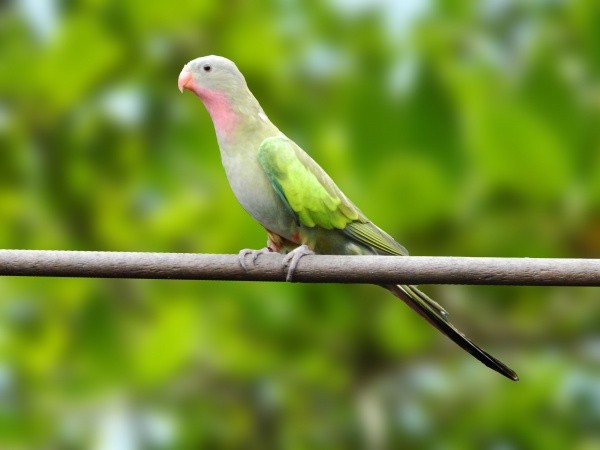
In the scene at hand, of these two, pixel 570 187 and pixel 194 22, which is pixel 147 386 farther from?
pixel 570 187

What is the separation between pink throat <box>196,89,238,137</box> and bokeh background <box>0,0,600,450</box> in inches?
23.7

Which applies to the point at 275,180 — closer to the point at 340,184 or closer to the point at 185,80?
the point at 185,80

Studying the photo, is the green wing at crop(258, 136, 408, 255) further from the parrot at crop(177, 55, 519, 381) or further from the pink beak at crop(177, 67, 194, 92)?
the pink beak at crop(177, 67, 194, 92)

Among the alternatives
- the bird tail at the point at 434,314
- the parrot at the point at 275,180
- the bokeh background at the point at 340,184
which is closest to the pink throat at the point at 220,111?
the parrot at the point at 275,180

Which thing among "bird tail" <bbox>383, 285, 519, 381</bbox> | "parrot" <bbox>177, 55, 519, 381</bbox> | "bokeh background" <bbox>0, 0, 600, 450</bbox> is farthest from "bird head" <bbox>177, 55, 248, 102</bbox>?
"bokeh background" <bbox>0, 0, 600, 450</bbox>

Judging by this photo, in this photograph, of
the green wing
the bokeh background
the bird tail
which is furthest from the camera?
the bokeh background

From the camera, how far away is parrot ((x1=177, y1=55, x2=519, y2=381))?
1218mm

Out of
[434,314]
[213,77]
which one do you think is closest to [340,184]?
[213,77]

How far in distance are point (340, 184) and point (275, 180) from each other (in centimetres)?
66

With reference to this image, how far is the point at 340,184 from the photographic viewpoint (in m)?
1.87

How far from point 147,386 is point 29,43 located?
72 centimetres

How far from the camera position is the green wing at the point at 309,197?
1.21 metres

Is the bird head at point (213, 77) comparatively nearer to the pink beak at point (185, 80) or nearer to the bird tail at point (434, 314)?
the pink beak at point (185, 80)

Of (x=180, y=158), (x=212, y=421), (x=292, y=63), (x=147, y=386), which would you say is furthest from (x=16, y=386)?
(x=292, y=63)
